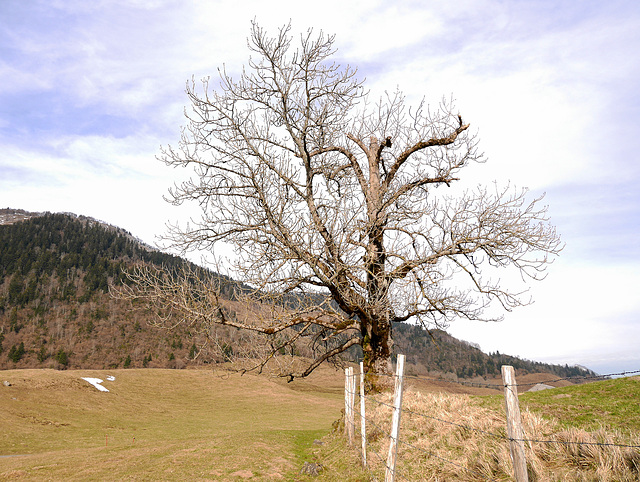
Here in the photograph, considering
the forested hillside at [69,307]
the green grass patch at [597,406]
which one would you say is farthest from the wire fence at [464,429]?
the forested hillside at [69,307]

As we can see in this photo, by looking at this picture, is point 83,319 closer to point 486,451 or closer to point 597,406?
point 597,406

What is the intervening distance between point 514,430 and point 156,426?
29380mm

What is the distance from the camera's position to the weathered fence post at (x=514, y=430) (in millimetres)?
3809

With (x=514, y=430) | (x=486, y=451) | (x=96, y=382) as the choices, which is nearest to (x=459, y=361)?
(x=96, y=382)

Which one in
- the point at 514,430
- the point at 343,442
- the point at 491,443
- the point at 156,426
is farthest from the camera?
the point at 156,426

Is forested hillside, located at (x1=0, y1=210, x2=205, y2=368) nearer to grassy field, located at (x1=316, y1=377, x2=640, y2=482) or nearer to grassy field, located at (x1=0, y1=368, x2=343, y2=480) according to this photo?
grassy field, located at (x1=0, y1=368, x2=343, y2=480)

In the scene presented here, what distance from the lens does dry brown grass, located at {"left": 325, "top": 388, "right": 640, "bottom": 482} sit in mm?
4582

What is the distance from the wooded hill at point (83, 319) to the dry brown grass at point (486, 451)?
75632 mm

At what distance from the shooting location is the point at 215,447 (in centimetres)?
1228

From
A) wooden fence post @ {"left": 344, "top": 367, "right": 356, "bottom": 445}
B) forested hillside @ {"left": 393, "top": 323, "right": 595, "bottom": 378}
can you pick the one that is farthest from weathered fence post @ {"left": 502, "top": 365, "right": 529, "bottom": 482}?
forested hillside @ {"left": 393, "top": 323, "right": 595, "bottom": 378}

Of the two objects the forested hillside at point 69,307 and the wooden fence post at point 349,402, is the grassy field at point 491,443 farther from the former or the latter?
the forested hillside at point 69,307

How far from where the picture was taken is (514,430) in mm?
3854

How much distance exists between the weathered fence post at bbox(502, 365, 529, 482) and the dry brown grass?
0.29m

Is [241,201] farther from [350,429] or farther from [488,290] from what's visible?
[488,290]
